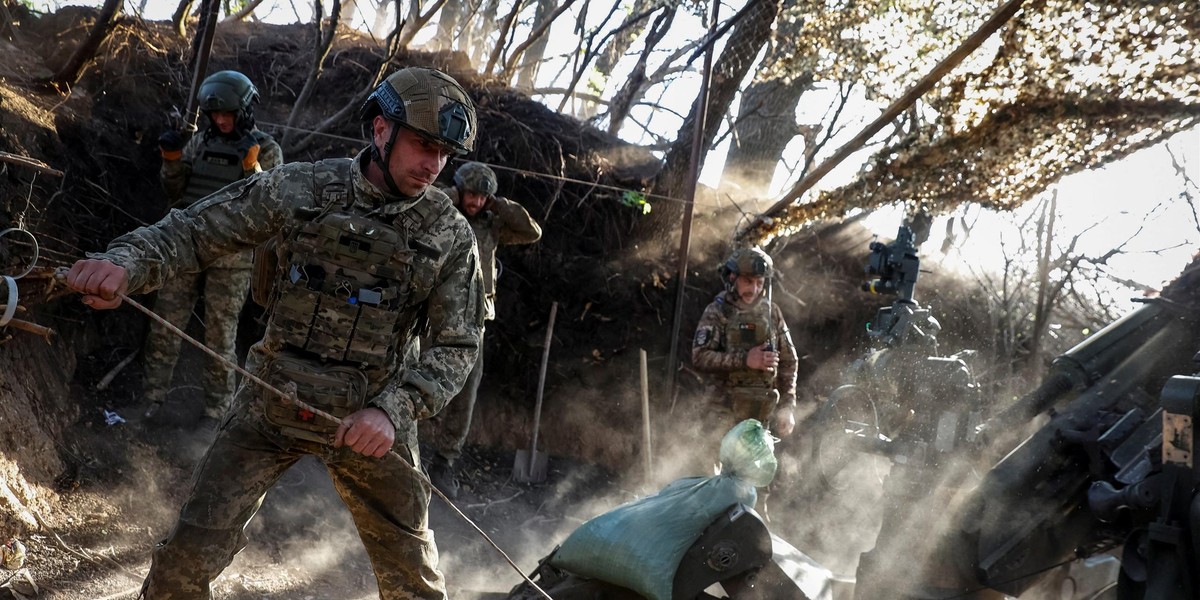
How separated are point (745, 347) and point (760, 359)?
0.31m

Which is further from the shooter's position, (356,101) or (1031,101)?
(356,101)

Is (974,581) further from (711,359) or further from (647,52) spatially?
(647,52)

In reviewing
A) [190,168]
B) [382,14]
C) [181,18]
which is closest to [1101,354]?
[190,168]

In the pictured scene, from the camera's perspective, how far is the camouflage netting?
21.2 feet

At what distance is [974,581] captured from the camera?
192 inches

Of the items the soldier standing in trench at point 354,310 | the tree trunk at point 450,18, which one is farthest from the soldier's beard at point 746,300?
the tree trunk at point 450,18

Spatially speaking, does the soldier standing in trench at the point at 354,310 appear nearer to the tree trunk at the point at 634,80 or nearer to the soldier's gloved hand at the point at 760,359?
the soldier's gloved hand at the point at 760,359

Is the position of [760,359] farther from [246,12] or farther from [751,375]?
[246,12]

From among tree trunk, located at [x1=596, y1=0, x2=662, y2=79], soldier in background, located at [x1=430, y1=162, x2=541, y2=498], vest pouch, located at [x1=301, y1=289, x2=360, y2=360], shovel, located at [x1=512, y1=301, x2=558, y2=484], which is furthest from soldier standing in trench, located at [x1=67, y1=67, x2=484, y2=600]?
tree trunk, located at [x1=596, y1=0, x2=662, y2=79]

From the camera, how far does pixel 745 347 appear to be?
6.60m

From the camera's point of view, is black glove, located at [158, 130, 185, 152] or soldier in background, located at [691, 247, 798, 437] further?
soldier in background, located at [691, 247, 798, 437]

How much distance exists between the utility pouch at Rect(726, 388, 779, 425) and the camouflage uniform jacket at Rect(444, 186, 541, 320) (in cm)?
179

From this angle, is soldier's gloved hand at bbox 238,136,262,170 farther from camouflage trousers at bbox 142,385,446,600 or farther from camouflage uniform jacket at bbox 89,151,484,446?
camouflage trousers at bbox 142,385,446,600

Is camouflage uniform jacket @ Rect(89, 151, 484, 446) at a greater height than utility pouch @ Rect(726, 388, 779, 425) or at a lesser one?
greater
